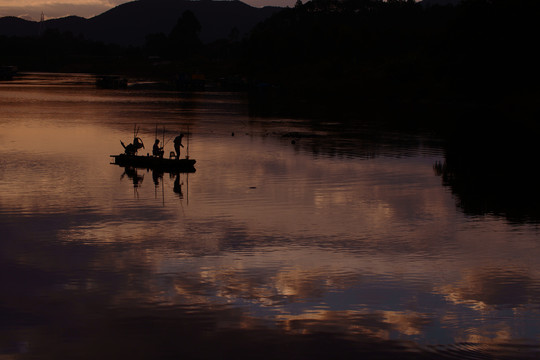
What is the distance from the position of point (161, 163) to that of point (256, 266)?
19.0 m

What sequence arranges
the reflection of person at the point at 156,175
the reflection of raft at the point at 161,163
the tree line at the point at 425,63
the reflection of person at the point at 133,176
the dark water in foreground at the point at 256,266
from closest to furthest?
the dark water in foreground at the point at 256,266 < the reflection of person at the point at 133,176 < the reflection of person at the point at 156,175 < the reflection of raft at the point at 161,163 < the tree line at the point at 425,63

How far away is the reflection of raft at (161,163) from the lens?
38.4 m

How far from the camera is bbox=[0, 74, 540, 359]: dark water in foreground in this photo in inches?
609

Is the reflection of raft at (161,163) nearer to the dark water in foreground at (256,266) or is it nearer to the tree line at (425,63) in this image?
the dark water in foreground at (256,266)

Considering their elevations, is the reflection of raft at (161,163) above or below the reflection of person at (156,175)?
above

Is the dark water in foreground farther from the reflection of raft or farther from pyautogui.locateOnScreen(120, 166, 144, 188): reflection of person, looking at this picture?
the reflection of raft

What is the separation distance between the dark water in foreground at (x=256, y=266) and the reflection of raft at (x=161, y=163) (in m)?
1.15

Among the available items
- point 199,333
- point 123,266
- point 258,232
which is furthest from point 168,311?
point 258,232

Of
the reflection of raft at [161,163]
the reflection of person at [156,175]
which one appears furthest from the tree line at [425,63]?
the reflection of person at [156,175]

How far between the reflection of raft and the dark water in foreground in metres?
1.15

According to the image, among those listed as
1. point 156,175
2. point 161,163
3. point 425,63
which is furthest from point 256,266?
point 425,63

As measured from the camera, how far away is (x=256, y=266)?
809 inches

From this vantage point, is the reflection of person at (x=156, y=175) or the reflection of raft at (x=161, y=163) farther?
the reflection of raft at (x=161, y=163)

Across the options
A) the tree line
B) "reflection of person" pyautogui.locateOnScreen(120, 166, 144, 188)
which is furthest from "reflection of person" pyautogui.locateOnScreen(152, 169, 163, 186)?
the tree line
